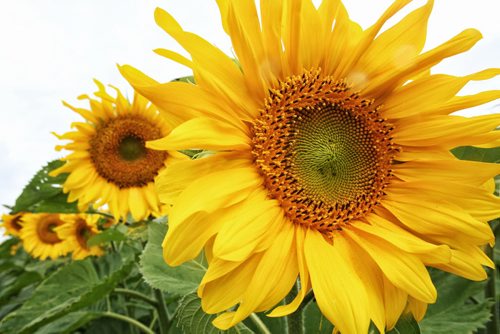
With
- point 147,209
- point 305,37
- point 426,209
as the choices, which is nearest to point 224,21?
point 305,37

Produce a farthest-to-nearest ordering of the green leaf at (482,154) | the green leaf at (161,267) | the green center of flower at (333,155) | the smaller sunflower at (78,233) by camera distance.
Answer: the smaller sunflower at (78,233), the green leaf at (161,267), the green leaf at (482,154), the green center of flower at (333,155)

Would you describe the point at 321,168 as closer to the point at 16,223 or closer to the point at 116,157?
the point at 116,157

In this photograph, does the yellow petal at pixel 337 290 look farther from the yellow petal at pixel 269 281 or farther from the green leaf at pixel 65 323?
the green leaf at pixel 65 323

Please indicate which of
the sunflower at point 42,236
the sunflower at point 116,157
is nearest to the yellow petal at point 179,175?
the sunflower at point 116,157

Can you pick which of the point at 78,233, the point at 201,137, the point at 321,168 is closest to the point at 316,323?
the point at 321,168

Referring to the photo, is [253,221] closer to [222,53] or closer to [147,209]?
[222,53]

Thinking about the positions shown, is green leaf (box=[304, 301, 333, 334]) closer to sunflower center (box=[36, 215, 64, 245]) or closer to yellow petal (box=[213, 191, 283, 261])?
yellow petal (box=[213, 191, 283, 261])
